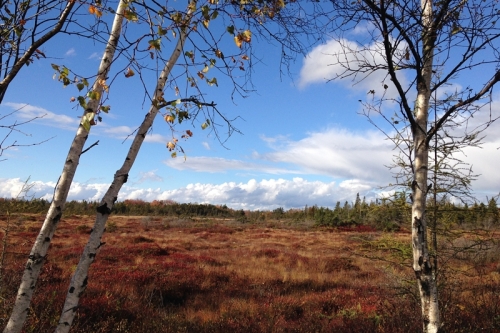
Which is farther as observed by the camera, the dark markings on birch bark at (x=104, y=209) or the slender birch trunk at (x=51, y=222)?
the dark markings on birch bark at (x=104, y=209)

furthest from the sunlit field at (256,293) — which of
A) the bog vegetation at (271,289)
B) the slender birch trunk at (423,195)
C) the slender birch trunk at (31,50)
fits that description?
the slender birch trunk at (423,195)

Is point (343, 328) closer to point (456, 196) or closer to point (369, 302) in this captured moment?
point (369, 302)

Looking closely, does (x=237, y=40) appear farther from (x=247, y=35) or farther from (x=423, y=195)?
(x=423, y=195)

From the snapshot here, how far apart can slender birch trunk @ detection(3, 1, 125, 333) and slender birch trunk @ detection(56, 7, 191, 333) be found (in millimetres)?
281

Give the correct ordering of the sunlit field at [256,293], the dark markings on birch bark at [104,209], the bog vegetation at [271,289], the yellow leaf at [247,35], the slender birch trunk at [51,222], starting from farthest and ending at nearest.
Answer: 1. the sunlit field at [256,293]
2. the bog vegetation at [271,289]
3. the dark markings on birch bark at [104,209]
4. the slender birch trunk at [51,222]
5. the yellow leaf at [247,35]

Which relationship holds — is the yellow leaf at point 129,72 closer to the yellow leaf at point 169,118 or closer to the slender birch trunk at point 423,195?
the yellow leaf at point 169,118

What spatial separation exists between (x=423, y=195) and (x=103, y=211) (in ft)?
8.23

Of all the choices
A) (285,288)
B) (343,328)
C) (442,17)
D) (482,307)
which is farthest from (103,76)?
(285,288)

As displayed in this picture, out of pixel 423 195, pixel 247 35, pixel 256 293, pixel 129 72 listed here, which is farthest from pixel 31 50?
pixel 256 293

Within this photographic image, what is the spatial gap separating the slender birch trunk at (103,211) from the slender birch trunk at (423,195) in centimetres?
196

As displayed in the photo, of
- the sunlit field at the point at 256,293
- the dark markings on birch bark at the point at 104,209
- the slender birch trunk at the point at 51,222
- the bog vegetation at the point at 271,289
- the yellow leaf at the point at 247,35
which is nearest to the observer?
the yellow leaf at the point at 247,35

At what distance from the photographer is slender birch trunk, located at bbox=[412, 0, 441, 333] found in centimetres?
239

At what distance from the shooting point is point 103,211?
7.75ft

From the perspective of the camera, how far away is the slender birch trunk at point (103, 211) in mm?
2273
